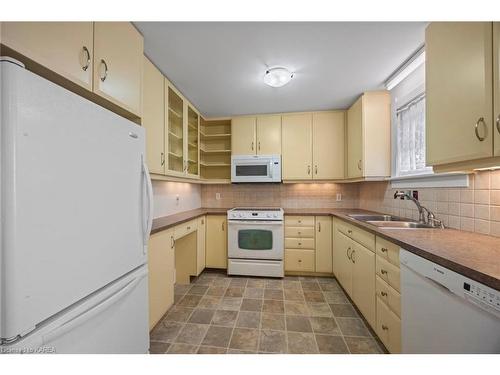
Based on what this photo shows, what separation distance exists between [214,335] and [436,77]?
235cm

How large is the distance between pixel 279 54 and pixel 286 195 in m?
2.05

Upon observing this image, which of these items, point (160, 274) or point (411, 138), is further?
point (411, 138)

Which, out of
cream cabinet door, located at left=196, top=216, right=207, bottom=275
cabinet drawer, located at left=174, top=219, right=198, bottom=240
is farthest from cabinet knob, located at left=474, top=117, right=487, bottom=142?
cream cabinet door, located at left=196, top=216, right=207, bottom=275

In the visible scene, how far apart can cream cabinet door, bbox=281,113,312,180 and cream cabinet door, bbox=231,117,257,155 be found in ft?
1.44

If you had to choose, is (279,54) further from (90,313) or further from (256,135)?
(90,313)

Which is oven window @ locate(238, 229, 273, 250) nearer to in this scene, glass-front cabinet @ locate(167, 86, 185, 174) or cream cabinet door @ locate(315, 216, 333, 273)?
cream cabinet door @ locate(315, 216, 333, 273)

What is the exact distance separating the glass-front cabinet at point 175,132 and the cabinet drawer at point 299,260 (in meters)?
1.76

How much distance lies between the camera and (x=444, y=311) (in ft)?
2.87

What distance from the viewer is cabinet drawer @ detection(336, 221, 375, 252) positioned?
1.58 meters

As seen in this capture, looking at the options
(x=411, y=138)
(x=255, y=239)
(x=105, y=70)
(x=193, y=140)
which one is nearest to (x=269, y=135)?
(x=193, y=140)

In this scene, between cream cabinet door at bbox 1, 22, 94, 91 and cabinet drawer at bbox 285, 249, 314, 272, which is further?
cabinet drawer at bbox 285, 249, 314, 272

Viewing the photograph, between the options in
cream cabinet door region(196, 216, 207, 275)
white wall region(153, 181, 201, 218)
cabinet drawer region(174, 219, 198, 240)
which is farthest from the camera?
cream cabinet door region(196, 216, 207, 275)

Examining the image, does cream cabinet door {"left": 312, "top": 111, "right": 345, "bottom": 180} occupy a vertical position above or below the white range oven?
above

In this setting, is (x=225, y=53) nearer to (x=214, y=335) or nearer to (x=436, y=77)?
(x=436, y=77)
